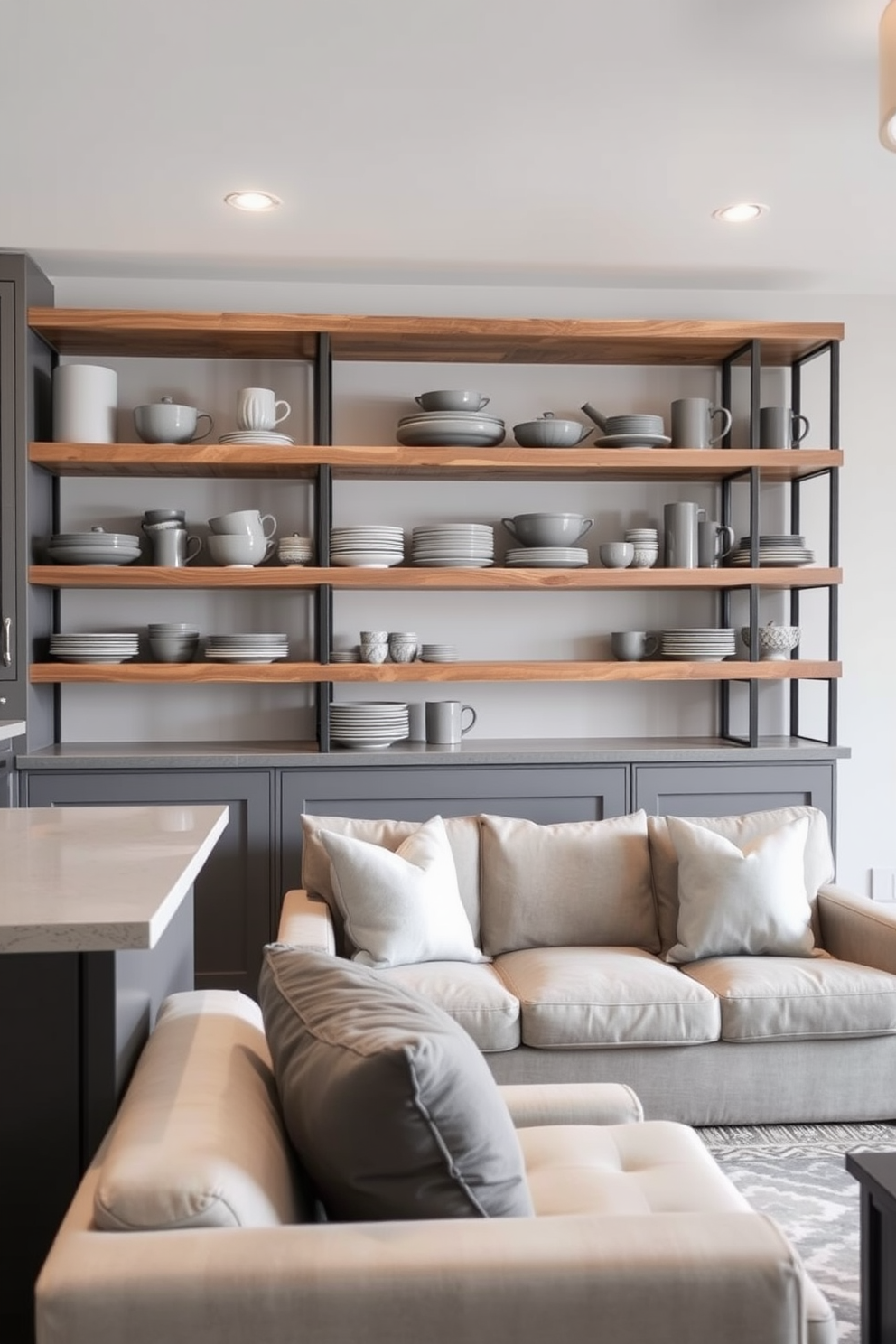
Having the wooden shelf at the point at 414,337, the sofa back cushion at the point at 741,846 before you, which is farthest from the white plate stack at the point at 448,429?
the sofa back cushion at the point at 741,846

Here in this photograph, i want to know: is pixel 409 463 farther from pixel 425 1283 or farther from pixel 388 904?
A: pixel 425 1283

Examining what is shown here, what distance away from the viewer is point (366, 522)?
411 centimetres

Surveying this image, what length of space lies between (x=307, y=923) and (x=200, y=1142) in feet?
5.51

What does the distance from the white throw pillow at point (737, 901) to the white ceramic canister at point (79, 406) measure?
7.21 ft

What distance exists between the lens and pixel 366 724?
369 centimetres

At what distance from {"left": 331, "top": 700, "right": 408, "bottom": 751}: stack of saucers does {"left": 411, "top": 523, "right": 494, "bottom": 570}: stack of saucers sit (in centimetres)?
49

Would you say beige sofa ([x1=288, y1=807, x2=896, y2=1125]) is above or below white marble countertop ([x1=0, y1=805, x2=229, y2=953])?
below

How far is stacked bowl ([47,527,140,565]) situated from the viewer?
3.67 metres

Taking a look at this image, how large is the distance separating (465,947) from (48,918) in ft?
6.34

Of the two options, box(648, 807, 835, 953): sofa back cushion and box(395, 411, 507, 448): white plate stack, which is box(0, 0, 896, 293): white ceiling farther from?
box(648, 807, 835, 953): sofa back cushion

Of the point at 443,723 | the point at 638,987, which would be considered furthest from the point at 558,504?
the point at 638,987

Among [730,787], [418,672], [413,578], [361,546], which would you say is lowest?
[730,787]

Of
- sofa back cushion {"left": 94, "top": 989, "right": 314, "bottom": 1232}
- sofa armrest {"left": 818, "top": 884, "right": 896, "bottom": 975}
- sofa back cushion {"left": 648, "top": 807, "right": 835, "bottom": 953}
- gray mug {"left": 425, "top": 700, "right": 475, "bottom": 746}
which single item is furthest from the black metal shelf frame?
sofa back cushion {"left": 94, "top": 989, "right": 314, "bottom": 1232}

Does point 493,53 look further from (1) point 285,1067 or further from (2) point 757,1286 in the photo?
(2) point 757,1286
